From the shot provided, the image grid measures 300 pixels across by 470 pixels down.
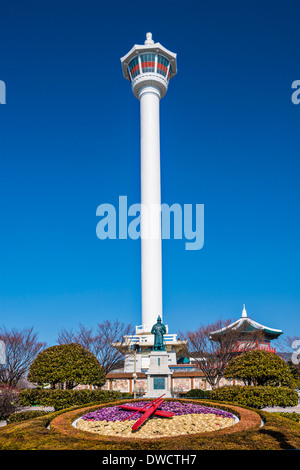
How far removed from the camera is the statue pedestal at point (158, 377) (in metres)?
22.9

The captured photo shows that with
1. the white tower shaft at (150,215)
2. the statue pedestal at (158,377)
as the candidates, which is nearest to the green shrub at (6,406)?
the statue pedestal at (158,377)

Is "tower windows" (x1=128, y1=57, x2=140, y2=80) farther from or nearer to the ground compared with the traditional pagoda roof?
farther from the ground

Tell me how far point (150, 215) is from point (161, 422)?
3697 centimetres

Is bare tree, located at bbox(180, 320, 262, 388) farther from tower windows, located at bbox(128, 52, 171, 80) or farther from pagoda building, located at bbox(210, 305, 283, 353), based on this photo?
tower windows, located at bbox(128, 52, 171, 80)

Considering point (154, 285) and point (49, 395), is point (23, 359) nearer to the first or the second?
point (49, 395)

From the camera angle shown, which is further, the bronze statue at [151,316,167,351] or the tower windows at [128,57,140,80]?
the tower windows at [128,57,140,80]

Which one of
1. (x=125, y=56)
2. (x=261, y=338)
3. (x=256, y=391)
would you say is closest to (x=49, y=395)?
(x=256, y=391)

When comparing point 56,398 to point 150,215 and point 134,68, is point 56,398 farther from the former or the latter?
point 134,68

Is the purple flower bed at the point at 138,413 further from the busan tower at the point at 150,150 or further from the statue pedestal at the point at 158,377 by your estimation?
the busan tower at the point at 150,150

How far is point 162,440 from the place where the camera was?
1070cm

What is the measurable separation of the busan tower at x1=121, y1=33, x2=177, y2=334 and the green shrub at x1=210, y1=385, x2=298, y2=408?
26491 millimetres

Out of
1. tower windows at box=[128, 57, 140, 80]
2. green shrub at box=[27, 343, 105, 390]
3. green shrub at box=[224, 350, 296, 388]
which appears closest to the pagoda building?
green shrub at box=[224, 350, 296, 388]

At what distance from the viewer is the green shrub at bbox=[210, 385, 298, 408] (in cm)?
1941

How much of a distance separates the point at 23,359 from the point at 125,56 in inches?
1670
